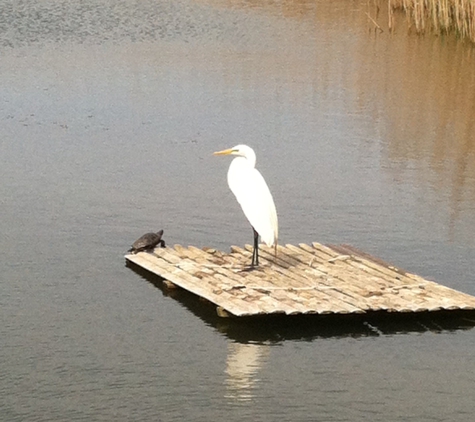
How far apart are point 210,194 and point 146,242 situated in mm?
2265

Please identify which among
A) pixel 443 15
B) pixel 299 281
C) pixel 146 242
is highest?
pixel 443 15

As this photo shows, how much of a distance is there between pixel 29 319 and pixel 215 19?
1584 centimetres

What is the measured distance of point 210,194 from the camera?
12586 mm

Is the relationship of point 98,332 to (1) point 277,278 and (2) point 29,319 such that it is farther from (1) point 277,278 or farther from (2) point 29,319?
(1) point 277,278

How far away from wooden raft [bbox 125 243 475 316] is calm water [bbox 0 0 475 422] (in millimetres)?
A: 189

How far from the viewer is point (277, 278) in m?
9.75

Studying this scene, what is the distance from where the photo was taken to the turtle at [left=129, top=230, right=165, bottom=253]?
10.4 meters

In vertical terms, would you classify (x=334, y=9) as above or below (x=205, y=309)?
above

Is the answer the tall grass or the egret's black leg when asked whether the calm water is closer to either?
the tall grass

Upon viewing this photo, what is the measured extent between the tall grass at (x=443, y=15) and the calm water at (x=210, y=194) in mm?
394

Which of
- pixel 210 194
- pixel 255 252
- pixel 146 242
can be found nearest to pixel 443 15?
pixel 210 194

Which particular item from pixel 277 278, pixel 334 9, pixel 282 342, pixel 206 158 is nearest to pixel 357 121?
pixel 206 158

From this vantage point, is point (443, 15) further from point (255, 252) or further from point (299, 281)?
point (299, 281)

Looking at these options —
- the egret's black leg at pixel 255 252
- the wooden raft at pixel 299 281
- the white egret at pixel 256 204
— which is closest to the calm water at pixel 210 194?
the wooden raft at pixel 299 281
